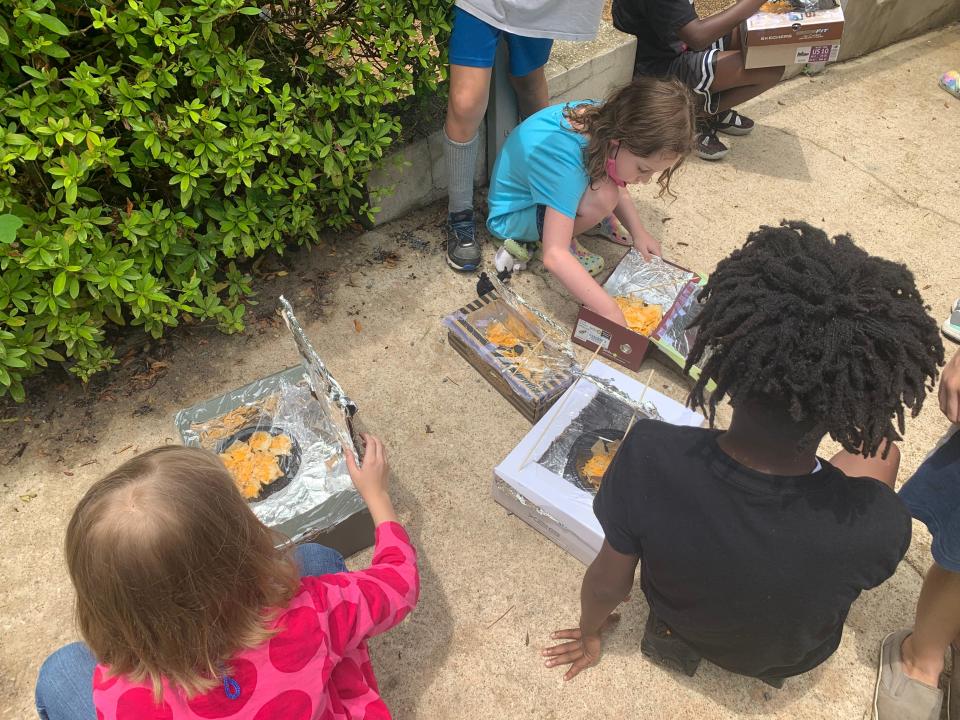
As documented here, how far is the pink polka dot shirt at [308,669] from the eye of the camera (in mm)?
1240

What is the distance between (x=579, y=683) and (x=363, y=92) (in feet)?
7.62

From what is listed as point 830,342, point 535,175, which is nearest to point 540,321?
point 535,175

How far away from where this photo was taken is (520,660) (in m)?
2.11

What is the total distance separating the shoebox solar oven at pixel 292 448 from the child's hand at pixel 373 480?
1.5 inches

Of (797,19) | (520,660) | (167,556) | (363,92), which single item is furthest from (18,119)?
(797,19)

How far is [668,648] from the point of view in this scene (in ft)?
6.44

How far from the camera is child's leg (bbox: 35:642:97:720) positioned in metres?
1.54

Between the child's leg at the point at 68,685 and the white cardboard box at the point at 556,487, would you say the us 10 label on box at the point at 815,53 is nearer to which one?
the white cardboard box at the point at 556,487

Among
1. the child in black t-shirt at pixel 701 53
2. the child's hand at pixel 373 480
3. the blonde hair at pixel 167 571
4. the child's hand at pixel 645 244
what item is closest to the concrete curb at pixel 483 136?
the child in black t-shirt at pixel 701 53

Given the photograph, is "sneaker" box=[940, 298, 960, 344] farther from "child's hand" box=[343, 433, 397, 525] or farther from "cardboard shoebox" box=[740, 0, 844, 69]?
"cardboard shoebox" box=[740, 0, 844, 69]

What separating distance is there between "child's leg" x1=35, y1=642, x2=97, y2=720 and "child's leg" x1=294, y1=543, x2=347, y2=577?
0.51m

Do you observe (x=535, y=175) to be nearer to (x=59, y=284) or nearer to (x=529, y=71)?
(x=529, y=71)

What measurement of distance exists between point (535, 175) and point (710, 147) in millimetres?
1679

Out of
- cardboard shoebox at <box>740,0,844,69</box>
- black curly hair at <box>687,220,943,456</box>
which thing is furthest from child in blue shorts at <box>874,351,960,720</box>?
cardboard shoebox at <box>740,0,844,69</box>
